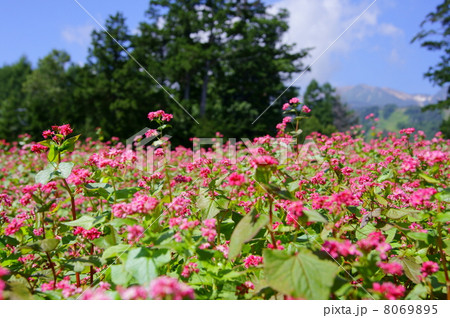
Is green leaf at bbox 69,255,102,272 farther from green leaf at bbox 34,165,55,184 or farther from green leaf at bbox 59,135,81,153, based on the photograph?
green leaf at bbox 59,135,81,153

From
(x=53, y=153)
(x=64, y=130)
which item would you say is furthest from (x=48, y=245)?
(x=64, y=130)

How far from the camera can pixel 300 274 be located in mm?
1254

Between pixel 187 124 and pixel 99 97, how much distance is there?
8988 millimetres

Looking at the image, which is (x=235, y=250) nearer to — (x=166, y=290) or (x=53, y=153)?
(x=166, y=290)

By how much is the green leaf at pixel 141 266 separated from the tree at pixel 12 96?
38293 millimetres

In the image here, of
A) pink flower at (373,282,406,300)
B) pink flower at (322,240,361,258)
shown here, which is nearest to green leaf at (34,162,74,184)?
pink flower at (322,240,361,258)

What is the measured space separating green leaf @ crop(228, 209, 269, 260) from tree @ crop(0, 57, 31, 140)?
38420 millimetres

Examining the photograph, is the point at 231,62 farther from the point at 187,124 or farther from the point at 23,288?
the point at 23,288

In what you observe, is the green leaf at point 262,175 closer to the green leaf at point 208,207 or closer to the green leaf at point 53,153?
the green leaf at point 208,207

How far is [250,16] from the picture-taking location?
98.3 feet

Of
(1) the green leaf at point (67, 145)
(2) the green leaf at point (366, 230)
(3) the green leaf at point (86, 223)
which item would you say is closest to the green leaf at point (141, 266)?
(3) the green leaf at point (86, 223)

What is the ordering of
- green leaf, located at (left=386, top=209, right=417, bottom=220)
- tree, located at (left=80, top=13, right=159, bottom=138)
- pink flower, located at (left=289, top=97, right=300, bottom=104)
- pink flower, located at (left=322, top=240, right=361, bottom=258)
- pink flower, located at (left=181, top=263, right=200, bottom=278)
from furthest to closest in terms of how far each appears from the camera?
tree, located at (left=80, top=13, right=159, bottom=138)
pink flower, located at (left=289, top=97, right=300, bottom=104)
green leaf, located at (left=386, top=209, right=417, bottom=220)
pink flower, located at (left=181, top=263, right=200, bottom=278)
pink flower, located at (left=322, top=240, right=361, bottom=258)

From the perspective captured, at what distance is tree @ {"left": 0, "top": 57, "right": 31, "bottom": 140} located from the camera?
114 ft
